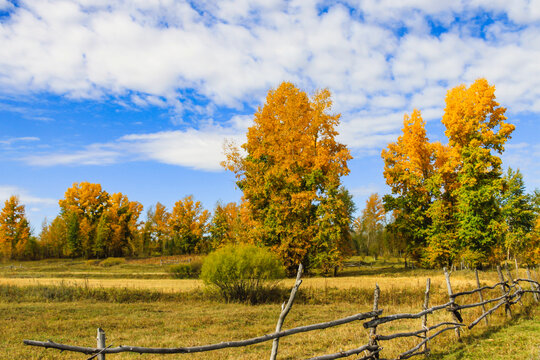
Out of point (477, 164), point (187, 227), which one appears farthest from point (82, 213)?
point (477, 164)

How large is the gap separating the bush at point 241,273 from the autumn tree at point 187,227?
5171cm

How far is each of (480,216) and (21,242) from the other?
73.9 metres

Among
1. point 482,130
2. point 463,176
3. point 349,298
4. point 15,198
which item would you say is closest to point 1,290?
point 349,298

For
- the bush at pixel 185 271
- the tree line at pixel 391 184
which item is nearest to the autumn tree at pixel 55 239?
the bush at pixel 185 271

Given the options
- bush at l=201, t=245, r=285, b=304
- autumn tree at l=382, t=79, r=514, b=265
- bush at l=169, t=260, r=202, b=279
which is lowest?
bush at l=169, t=260, r=202, b=279

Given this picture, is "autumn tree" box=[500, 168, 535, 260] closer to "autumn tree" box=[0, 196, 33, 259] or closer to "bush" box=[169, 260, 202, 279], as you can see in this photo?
"bush" box=[169, 260, 202, 279]

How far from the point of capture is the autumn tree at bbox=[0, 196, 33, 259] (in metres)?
65.2

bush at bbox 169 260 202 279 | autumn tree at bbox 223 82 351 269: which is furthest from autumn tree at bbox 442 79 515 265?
→ bush at bbox 169 260 202 279

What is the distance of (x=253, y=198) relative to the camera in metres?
31.5

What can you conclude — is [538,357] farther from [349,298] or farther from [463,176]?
A: [463,176]

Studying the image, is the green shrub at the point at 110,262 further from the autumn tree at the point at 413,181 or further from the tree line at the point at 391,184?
the autumn tree at the point at 413,181

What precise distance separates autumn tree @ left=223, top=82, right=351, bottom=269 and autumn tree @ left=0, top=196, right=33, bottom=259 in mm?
55089

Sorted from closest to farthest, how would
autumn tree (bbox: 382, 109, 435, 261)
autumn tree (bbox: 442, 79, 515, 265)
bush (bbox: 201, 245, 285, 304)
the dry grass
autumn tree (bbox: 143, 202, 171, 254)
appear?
1. the dry grass
2. bush (bbox: 201, 245, 285, 304)
3. autumn tree (bbox: 442, 79, 515, 265)
4. autumn tree (bbox: 382, 109, 435, 261)
5. autumn tree (bbox: 143, 202, 171, 254)

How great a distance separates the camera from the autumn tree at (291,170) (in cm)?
2933
